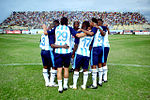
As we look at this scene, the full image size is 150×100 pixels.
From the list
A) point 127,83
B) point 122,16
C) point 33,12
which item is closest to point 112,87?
point 127,83

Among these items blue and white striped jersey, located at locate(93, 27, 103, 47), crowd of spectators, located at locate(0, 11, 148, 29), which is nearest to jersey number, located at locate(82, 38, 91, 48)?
blue and white striped jersey, located at locate(93, 27, 103, 47)

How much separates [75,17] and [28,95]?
59365 mm

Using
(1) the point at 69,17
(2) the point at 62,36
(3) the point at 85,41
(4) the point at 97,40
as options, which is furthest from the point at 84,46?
(1) the point at 69,17

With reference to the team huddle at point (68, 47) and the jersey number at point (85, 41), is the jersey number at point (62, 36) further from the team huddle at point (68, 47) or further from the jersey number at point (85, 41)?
the jersey number at point (85, 41)

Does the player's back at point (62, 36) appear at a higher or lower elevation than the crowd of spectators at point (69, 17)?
lower

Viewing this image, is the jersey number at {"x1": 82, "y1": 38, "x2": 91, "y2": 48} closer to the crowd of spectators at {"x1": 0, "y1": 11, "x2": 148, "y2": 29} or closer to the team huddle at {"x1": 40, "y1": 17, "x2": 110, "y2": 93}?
the team huddle at {"x1": 40, "y1": 17, "x2": 110, "y2": 93}

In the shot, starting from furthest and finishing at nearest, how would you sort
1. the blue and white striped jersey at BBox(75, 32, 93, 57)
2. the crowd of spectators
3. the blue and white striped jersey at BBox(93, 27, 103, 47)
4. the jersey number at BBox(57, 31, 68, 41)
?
the crowd of spectators → the blue and white striped jersey at BBox(93, 27, 103, 47) → the blue and white striped jersey at BBox(75, 32, 93, 57) → the jersey number at BBox(57, 31, 68, 41)

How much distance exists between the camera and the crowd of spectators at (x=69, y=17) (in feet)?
187

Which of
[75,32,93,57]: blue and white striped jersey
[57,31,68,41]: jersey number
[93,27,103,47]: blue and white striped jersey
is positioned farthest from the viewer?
[93,27,103,47]: blue and white striped jersey

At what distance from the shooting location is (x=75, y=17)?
200 ft

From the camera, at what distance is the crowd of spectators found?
187ft

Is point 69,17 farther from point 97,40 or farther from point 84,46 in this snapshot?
point 84,46

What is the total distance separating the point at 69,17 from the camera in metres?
60.9

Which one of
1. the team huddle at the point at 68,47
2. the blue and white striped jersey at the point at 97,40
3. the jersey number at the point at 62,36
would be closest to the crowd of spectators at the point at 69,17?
the blue and white striped jersey at the point at 97,40
